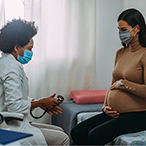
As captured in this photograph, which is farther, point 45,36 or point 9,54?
point 45,36

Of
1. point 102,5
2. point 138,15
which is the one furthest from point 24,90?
point 102,5

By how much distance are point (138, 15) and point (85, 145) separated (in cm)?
113

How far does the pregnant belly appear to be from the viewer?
5.74 ft

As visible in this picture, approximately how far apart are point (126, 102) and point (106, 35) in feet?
5.61

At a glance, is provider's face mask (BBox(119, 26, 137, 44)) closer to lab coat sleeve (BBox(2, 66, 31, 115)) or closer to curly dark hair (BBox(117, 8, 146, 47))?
curly dark hair (BBox(117, 8, 146, 47))

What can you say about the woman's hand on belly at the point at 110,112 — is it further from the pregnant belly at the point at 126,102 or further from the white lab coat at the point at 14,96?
the white lab coat at the point at 14,96

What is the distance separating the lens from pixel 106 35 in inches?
130

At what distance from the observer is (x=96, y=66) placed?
10.8 feet

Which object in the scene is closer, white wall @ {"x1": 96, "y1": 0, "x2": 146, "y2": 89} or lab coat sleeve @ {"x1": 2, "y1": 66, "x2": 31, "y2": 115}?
lab coat sleeve @ {"x1": 2, "y1": 66, "x2": 31, "y2": 115}

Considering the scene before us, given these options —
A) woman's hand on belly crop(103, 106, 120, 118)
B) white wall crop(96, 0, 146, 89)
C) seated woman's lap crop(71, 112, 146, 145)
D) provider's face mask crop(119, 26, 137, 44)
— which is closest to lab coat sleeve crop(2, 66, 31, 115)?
seated woman's lap crop(71, 112, 146, 145)

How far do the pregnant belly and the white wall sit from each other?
1.52 meters

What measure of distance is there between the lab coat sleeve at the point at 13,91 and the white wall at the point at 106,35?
1.95 metres

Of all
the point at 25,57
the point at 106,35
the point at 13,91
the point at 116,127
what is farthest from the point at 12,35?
the point at 106,35

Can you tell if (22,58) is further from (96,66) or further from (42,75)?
(96,66)
